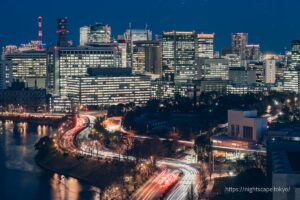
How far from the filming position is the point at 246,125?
37.6 ft

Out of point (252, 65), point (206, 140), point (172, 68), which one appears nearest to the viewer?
point (206, 140)

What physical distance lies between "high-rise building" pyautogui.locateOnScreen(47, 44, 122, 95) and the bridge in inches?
114

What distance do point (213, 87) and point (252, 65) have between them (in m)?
4.74

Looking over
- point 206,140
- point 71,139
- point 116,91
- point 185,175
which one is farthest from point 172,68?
point 185,175

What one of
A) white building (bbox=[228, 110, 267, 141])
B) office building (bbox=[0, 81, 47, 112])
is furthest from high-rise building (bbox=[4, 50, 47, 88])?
white building (bbox=[228, 110, 267, 141])

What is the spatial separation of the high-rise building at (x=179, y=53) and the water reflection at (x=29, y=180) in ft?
39.0

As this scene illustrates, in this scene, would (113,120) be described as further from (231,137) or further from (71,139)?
(231,137)

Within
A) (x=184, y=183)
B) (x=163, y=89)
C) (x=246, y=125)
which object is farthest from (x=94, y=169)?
(x=163, y=89)

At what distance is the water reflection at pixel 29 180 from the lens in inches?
342

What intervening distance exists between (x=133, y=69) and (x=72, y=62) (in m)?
3.82

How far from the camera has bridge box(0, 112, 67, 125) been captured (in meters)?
16.7

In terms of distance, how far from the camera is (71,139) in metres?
12.6

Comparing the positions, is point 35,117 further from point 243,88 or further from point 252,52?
point 252,52

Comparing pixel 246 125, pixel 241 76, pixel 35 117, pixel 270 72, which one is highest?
pixel 270 72
